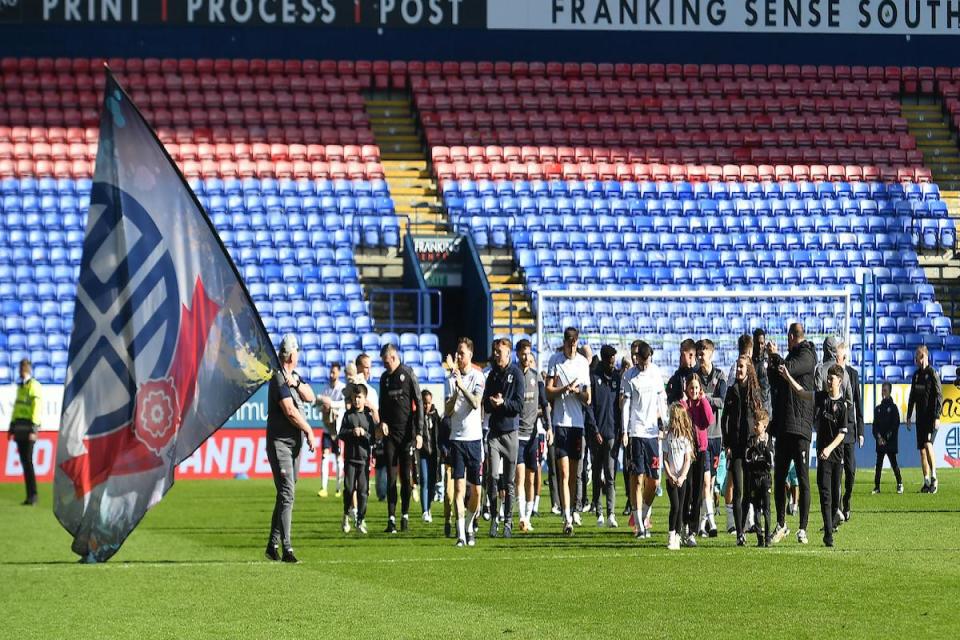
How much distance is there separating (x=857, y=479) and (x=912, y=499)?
4981 mm

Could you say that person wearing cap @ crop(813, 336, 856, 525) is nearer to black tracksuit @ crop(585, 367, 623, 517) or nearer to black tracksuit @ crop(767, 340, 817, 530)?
black tracksuit @ crop(767, 340, 817, 530)

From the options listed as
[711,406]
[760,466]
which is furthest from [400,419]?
[760,466]

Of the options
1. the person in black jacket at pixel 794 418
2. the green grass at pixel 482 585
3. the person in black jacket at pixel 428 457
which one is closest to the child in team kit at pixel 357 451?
the green grass at pixel 482 585

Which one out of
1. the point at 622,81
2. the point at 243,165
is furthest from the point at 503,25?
the point at 243,165

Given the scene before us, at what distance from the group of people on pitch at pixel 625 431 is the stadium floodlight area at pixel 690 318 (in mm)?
9150

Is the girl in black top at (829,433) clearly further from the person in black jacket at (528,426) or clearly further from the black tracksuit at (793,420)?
the person in black jacket at (528,426)

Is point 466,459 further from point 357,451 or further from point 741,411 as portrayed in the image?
point 741,411

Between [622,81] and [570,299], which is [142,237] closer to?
[570,299]

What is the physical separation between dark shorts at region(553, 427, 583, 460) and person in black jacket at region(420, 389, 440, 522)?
234 centimetres

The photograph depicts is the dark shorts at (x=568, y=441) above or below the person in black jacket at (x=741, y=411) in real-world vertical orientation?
below

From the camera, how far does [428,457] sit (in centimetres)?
2262

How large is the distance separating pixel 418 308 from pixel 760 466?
18.4 meters

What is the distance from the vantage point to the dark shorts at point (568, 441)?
20234mm

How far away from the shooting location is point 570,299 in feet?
106
